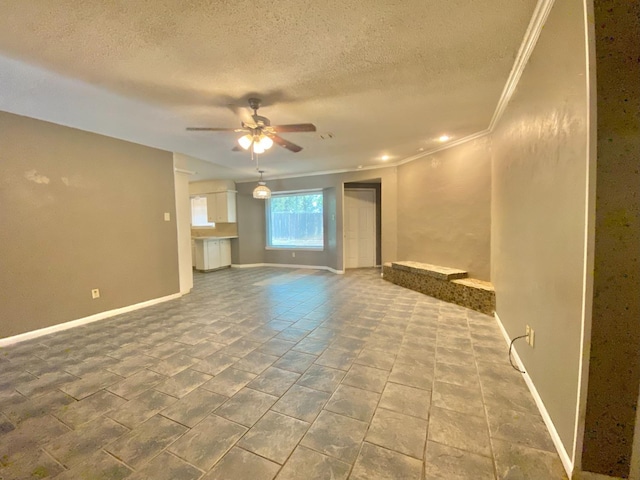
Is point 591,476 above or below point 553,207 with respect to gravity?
below

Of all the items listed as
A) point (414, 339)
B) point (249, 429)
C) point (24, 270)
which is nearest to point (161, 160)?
point (24, 270)

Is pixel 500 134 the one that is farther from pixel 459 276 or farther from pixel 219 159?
pixel 219 159

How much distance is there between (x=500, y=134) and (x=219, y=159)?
14.1 ft

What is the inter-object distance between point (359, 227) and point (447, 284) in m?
3.15

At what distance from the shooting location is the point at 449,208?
4211 millimetres

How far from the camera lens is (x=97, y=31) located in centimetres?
161

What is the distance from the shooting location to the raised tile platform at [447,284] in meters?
3.35

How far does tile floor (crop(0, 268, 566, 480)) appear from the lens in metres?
1.28

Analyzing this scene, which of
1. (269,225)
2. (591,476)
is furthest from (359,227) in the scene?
(591,476)

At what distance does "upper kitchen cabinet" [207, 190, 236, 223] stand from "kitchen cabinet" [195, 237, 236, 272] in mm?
593

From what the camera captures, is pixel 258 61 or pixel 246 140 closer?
pixel 258 61

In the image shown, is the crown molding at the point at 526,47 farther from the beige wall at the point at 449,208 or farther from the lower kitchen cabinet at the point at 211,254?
the lower kitchen cabinet at the point at 211,254

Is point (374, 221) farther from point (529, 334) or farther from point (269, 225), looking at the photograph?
point (529, 334)

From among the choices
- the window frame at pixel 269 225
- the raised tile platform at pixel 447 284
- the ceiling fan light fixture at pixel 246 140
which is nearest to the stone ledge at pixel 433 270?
the raised tile platform at pixel 447 284
